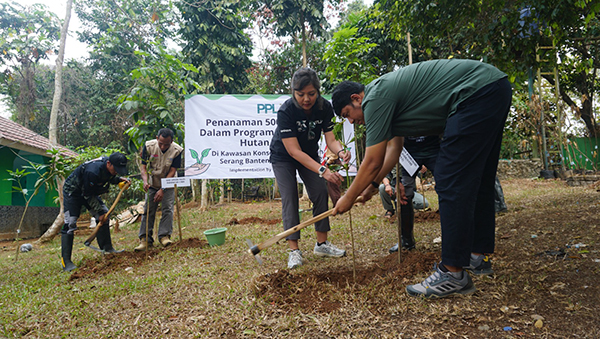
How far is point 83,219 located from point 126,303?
12.0 m

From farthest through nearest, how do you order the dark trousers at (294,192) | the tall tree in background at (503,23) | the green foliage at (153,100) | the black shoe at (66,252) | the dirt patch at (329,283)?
the green foliage at (153,100) → the black shoe at (66,252) → the tall tree in background at (503,23) → the dark trousers at (294,192) → the dirt patch at (329,283)

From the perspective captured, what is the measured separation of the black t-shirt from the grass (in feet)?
3.49

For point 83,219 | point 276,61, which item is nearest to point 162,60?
point 276,61

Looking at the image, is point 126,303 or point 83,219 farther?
point 83,219

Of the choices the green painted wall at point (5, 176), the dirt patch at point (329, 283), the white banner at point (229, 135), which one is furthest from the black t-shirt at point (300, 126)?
the green painted wall at point (5, 176)

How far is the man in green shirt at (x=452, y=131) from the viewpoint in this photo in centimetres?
195

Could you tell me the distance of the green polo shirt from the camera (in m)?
2.03

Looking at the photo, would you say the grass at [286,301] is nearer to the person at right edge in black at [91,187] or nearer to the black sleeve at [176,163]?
the person at right edge in black at [91,187]

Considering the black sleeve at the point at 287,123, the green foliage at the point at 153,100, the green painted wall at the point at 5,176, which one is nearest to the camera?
the black sleeve at the point at 287,123

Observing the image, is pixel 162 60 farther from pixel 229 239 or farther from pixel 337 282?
pixel 337 282

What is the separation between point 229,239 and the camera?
4984mm

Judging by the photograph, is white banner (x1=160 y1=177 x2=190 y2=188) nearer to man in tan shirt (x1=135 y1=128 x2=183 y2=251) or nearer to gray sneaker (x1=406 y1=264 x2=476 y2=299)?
man in tan shirt (x1=135 y1=128 x2=183 y2=251)

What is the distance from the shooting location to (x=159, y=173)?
4.84m

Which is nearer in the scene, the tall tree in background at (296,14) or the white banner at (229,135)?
the white banner at (229,135)
